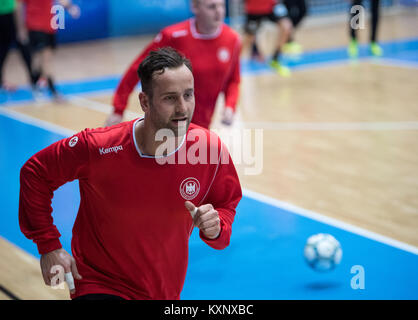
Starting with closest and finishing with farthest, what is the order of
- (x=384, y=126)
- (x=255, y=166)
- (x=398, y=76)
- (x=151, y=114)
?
(x=151, y=114), (x=255, y=166), (x=384, y=126), (x=398, y=76)

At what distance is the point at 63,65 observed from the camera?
587 inches

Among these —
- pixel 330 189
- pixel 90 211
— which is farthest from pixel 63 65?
pixel 90 211

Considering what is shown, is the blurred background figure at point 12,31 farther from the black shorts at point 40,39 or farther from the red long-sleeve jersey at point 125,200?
the red long-sleeve jersey at point 125,200

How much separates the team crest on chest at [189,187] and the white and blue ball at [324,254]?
2.01 m

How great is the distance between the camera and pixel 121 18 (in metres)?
18.1

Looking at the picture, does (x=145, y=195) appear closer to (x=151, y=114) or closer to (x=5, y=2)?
(x=151, y=114)

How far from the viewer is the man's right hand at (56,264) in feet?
9.42

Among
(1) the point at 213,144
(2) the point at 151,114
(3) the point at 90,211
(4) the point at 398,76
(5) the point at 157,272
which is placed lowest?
(4) the point at 398,76

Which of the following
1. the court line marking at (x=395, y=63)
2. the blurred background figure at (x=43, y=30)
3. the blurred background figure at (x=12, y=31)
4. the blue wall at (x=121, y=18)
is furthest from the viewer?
the blue wall at (x=121, y=18)

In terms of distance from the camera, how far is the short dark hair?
2871mm

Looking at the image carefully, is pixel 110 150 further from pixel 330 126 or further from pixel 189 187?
pixel 330 126

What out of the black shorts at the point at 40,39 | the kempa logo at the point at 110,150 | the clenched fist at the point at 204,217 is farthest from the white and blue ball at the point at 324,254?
Answer: the black shorts at the point at 40,39

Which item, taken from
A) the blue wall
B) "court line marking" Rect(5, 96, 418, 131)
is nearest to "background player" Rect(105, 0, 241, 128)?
"court line marking" Rect(5, 96, 418, 131)

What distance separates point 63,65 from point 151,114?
12.5m
